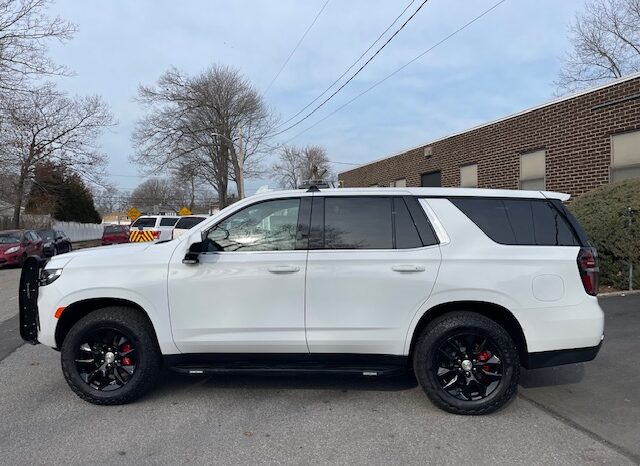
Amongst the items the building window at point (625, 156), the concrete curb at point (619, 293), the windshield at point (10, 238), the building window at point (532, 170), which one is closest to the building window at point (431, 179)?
the building window at point (532, 170)

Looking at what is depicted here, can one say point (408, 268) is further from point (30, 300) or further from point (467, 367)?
point (30, 300)

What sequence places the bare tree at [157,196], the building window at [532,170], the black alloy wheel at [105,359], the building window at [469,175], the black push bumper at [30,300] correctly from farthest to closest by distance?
the bare tree at [157,196], the building window at [469,175], the building window at [532,170], the black push bumper at [30,300], the black alloy wheel at [105,359]

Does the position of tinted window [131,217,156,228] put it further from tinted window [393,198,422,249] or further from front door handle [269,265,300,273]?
tinted window [393,198,422,249]

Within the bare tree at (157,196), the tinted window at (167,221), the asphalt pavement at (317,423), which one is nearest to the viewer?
the asphalt pavement at (317,423)

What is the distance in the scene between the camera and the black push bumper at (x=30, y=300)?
448 cm

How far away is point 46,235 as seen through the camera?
76.8 feet

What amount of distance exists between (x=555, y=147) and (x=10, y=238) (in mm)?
18707

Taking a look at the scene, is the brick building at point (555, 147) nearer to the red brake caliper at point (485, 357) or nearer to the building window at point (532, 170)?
the building window at point (532, 170)

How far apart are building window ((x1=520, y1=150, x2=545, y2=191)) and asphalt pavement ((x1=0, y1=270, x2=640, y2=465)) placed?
8.64 m

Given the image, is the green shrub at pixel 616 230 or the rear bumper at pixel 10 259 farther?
the rear bumper at pixel 10 259

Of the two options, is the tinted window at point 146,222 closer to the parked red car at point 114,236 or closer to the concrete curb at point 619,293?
the parked red car at point 114,236

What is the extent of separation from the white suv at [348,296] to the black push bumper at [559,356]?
0.04 feet

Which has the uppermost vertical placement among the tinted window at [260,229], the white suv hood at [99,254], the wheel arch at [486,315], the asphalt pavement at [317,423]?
the tinted window at [260,229]

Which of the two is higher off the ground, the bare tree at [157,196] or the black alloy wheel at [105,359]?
the bare tree at [157,196]
